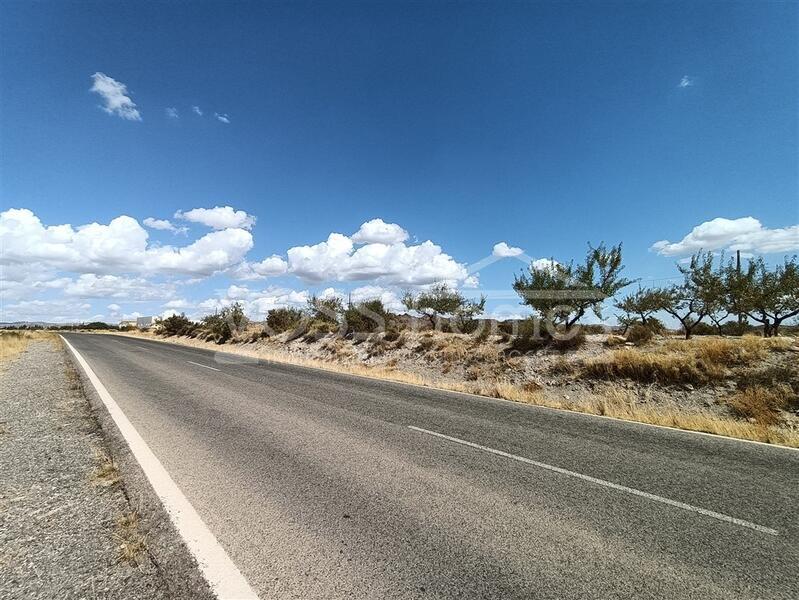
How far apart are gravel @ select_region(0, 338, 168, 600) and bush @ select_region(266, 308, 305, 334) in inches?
1189

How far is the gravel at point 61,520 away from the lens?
256 cm

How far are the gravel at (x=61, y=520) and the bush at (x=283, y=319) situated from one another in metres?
30.2

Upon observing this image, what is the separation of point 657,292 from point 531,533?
24.9 metres

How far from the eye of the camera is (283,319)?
3822cm

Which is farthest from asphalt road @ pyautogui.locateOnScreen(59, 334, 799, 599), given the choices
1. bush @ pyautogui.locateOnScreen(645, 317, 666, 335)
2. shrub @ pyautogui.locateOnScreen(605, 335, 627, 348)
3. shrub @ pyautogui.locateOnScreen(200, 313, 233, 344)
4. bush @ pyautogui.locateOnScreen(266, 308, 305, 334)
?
shrub @ pyautogui.locateOnScreen(200, 313, 233, 344)

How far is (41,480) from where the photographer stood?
4.26 metres

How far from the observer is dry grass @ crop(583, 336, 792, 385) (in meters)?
11.8

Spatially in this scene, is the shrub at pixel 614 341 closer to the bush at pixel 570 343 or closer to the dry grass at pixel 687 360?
the bush at pixel 570 343

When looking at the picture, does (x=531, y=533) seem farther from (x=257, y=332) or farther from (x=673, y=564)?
(x=257, y=332)

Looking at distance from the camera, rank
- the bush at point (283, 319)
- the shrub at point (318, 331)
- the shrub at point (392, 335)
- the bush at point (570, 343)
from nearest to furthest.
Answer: the bush at point (570, 343) < the shrub at point (392, 335) < the shrub at point (318, 331) < the bush at point (283, 319)

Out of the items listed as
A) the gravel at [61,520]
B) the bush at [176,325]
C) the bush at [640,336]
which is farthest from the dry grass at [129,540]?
the bush at [176,325]

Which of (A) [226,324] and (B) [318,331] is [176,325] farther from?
(B) [318,331]

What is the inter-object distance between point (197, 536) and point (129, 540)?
0.51 m

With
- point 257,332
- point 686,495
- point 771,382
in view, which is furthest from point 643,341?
point 257,332
